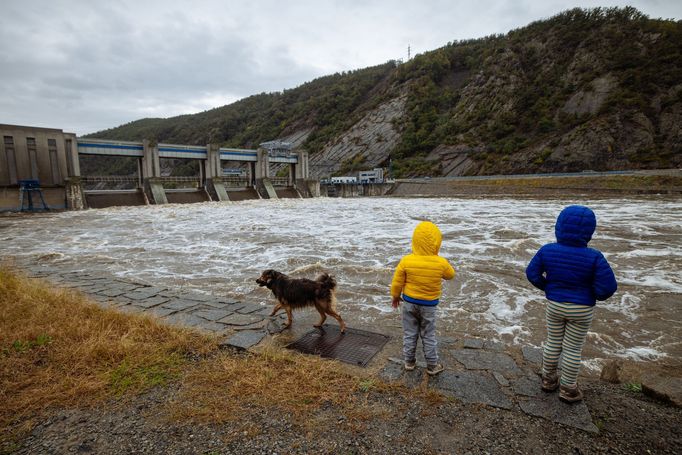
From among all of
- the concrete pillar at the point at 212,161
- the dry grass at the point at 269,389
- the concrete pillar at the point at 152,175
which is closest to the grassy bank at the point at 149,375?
the dry grass at the point at 269,389

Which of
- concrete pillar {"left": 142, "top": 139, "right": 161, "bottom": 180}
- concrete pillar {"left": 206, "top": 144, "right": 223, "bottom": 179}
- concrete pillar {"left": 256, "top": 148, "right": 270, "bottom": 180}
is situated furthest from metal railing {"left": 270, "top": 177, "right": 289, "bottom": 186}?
concrete pillar {"left": 142, "top": 139, "right": 161, "bottom": 180}

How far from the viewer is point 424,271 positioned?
10.5ft

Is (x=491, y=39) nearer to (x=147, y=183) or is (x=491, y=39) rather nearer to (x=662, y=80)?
(x=662, y=80)

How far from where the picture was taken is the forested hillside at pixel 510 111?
50.2 m

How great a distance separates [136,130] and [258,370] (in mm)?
126826

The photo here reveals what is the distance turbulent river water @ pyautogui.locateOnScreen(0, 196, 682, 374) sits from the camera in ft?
16.7

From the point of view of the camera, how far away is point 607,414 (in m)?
2.59

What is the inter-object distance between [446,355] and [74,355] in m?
3.52

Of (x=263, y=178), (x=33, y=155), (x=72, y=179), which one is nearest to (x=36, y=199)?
(x=72, y=179)

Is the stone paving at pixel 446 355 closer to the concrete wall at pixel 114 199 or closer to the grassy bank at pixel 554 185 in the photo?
the concrete wall at pixel 114 199

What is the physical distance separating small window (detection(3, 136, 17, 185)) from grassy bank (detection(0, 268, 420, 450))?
96.8 feet

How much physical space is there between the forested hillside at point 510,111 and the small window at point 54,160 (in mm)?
51585

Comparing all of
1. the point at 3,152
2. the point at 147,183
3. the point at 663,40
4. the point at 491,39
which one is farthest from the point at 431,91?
the point at 3,152

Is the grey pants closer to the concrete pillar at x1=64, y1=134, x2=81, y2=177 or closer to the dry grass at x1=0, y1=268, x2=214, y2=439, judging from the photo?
the dry grass at x1=0, y1=268, x2=214, y2=439
